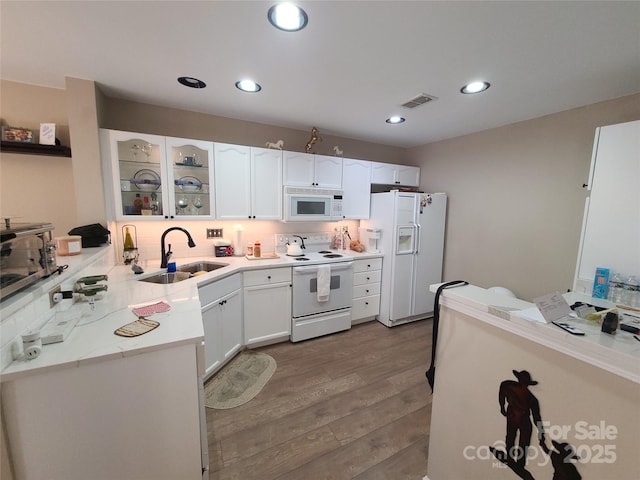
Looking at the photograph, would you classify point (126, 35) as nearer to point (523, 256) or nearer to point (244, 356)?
point (244, 356)

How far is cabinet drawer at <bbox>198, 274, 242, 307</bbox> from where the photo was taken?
2.03m

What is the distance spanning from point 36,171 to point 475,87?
3.68m

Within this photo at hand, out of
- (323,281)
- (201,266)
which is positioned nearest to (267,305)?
(323,281)

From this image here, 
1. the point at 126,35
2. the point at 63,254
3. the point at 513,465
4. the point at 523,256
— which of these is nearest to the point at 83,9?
the point at 126,35

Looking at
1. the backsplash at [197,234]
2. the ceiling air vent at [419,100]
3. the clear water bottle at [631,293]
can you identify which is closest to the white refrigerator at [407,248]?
the backsplash at [197,234]

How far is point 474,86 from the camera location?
78.4 inches

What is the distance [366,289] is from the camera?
3.39 meters

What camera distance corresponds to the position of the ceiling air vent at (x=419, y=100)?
7.13 ft

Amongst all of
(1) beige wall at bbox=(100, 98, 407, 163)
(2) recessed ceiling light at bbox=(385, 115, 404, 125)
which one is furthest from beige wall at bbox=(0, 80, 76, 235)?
(2) recessed ceiling light at bbox=(385, 115, 404, 125)

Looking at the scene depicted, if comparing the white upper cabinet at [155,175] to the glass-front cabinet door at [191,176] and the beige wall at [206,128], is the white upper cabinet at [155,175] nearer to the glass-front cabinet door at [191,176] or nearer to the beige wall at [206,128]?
the glass-front cabinet door at [191,176]

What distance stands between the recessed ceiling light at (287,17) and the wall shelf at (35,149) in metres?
2.08

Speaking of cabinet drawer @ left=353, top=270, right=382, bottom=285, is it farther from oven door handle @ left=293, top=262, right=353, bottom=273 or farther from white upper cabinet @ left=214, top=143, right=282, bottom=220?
white upper cabinet @ left=214, top=143, right=282, bottom=220

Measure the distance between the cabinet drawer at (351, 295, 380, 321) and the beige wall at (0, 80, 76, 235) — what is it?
3.08 metres

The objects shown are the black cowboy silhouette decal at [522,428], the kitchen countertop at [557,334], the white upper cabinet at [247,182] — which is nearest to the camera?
the kitchen countertop at [557,334]
